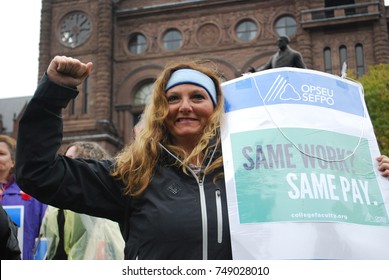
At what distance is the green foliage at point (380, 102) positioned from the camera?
21.6m

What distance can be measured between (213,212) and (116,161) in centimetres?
51

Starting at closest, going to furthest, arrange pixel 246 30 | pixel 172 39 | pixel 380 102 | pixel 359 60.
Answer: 1. pixel 380 102
2. pixel 359 60
3. pixel 246 30
4. pixel 172 39

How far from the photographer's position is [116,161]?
2133mm

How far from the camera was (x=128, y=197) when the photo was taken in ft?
6.70

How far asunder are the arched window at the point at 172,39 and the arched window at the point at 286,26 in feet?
19.5

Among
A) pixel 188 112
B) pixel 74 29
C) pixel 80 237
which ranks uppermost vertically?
pixel 74 29

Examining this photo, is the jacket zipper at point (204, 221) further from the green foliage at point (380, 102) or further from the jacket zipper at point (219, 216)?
the green foliage at point (380, 102)

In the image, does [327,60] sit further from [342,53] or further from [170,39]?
[170,39]

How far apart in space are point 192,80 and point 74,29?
96.4ft

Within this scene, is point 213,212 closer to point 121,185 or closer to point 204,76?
point 121,185

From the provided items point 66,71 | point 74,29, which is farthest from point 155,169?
point 74,29
